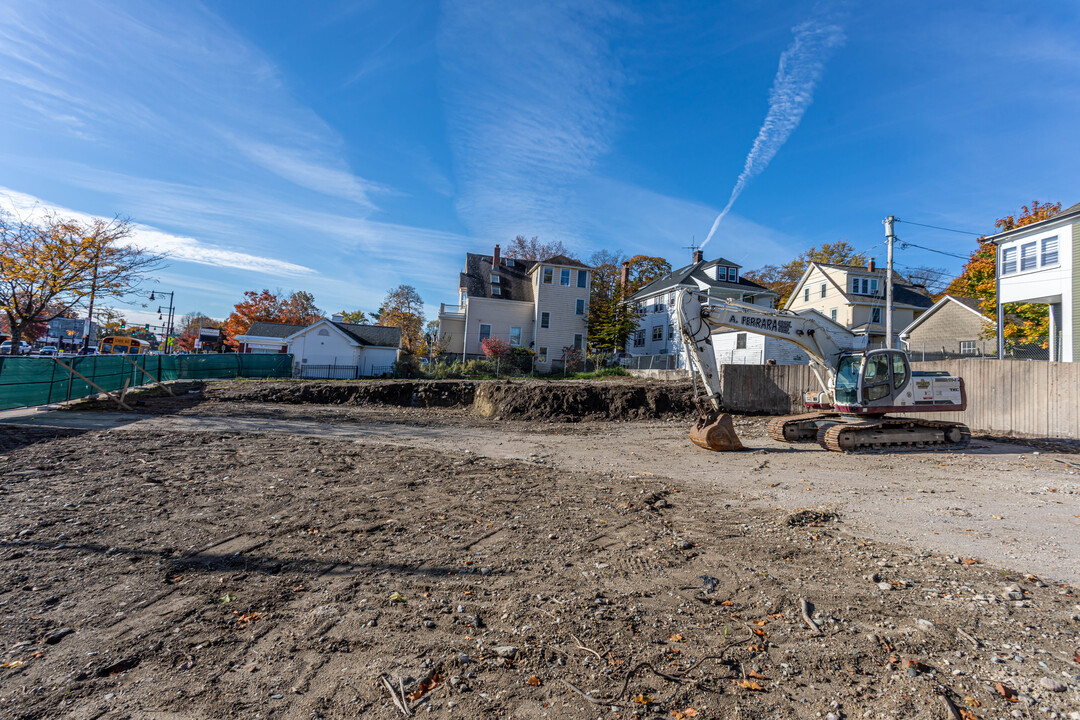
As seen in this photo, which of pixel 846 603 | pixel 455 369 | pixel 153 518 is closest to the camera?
pixel 846 603

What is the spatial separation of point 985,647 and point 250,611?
5.16 meters

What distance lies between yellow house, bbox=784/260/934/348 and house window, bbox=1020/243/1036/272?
13092mm

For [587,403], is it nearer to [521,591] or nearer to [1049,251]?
[521,591]

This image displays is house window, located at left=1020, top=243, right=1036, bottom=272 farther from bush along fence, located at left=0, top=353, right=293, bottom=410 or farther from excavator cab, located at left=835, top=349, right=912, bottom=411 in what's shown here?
bush along fence, located at left=0, top=353, right=293, bottom=410

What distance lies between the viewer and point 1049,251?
20781 millimetres

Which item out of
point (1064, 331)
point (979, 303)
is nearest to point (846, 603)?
point (1064, 331)

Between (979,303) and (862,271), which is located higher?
(862,271)

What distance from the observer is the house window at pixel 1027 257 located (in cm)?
2145

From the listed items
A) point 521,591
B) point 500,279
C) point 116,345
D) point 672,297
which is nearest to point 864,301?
point 672,297

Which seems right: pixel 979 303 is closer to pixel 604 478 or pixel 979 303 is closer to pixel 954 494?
pixel 954 494

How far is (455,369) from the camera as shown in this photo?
30.3 m

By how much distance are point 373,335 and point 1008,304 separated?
129 ft

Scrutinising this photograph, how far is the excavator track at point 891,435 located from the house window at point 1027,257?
15.5 metres

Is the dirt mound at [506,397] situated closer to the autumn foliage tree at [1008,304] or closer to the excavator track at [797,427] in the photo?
the excavator track at [797,427]
